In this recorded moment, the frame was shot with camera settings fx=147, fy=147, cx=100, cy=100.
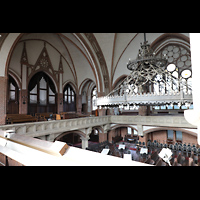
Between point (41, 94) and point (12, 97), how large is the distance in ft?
10.7

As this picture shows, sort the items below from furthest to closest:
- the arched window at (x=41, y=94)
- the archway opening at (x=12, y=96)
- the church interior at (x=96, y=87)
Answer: the arched window at (x=41, y=94) → the archway opening at (x=12, y=96) → the church interior at (x=96, y=87)

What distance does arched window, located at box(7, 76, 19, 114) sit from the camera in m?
14.3

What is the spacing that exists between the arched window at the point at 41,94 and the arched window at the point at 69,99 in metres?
1.67

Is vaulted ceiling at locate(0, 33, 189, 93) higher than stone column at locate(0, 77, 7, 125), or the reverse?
vaulted ceiling at locate(0, 33, 189, 93)

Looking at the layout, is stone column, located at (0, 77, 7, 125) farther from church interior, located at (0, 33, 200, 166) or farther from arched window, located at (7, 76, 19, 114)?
arched window, located at (7, 76, 19, 114)

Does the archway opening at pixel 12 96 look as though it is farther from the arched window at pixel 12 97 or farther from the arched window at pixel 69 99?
the arched window at pixel 69 99

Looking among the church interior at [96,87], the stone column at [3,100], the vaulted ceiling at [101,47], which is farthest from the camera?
the vaulted ceiling at [101,47]

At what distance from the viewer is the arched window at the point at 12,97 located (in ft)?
46.9

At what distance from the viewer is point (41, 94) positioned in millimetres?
17188

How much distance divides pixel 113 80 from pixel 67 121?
8.41 m

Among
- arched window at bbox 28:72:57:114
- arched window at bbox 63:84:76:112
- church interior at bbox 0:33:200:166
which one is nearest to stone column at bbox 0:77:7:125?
church interior at bbox 0:33:200:166

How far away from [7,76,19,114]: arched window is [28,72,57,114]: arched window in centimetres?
136

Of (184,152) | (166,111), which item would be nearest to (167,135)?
(166,111)

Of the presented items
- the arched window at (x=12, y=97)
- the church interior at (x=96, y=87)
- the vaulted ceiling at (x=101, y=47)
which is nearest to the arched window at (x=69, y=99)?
the church interior at (x=96, y=87)
